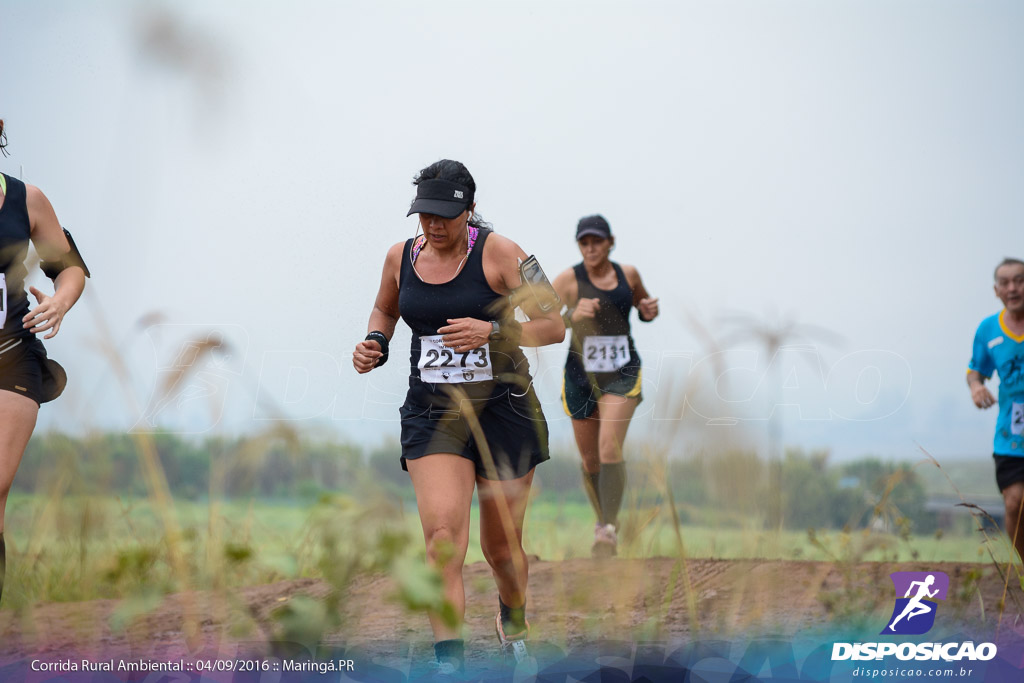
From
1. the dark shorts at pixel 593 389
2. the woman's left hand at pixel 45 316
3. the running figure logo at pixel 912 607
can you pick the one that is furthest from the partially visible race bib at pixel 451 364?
the dark shorts at pixel 593 389

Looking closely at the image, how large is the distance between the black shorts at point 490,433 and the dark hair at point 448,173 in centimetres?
65

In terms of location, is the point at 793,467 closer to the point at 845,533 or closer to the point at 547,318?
the point at 845,533

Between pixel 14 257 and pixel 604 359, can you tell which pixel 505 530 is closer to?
pixel 14 257

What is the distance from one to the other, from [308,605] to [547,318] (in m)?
1.73

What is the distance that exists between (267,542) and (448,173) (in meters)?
1.28

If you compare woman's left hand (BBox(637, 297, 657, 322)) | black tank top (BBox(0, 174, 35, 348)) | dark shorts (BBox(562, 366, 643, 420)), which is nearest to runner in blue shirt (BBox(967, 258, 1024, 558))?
woman's left hand (BBox(637, 297, 657, 322))

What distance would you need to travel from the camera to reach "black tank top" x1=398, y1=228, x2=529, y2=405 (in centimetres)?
294

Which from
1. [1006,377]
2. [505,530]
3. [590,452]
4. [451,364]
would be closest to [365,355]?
[451,364]

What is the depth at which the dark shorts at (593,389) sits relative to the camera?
4824mm

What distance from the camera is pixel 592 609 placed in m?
3.17

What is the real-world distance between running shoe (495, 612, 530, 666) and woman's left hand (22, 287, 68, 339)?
5.41 ft

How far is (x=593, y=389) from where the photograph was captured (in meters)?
4.85

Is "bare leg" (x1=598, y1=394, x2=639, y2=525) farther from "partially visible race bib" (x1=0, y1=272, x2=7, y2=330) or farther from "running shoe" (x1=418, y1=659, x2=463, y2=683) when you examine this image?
"partially visible race bib" (x1=0, y1=272, x2=7, y2=330)

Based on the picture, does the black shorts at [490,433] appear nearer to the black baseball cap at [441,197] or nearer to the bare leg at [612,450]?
the black baseball cap at [441,197]
